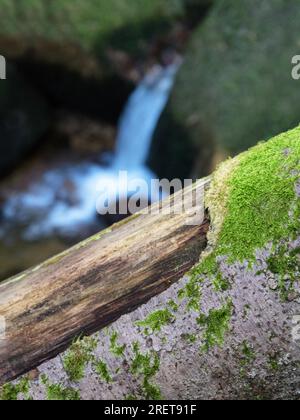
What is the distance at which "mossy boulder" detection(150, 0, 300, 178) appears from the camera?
4.91m

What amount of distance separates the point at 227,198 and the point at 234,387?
2.10 ft

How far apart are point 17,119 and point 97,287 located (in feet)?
18.2

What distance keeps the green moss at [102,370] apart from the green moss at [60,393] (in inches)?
4.1

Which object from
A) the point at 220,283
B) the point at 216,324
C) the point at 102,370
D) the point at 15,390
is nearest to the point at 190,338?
the point at 216,324

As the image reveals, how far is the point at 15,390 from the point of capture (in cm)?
193

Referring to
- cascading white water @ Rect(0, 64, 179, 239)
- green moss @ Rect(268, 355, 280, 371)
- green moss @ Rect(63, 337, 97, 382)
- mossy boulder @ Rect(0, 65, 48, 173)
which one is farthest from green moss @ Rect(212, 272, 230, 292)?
mossy boulder @ Rect(0, 65, 48, 173)

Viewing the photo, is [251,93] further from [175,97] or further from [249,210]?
[249,210]

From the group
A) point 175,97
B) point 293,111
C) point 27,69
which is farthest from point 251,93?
point 27,69

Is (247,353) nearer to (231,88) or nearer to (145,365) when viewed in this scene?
(145,365)

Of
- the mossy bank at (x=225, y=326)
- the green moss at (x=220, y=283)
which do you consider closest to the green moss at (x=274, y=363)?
the mossy bank at (x=225, y=326)

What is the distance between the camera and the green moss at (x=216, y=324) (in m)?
1.79

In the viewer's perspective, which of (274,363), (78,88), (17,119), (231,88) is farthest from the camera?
(78,88)

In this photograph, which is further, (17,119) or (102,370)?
(17,119)

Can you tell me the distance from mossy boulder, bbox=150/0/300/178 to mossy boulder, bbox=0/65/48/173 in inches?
Answer: 80.5
